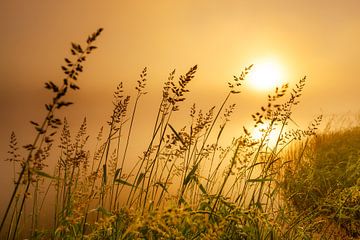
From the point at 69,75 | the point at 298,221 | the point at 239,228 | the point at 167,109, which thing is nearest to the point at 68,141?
the point at 167,109

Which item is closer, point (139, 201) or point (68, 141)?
point (139, 201)

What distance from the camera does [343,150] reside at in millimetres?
6121

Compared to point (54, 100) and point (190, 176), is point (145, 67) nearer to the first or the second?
point (190, 176)

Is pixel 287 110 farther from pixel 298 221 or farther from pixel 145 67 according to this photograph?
pixel 145 67

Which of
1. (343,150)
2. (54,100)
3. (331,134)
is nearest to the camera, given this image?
(54,100)

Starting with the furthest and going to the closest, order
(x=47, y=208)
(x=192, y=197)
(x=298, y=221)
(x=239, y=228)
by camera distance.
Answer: (x=47, y=208) → (x=192, y=197) → (x=298, y=221) → (x=239, y=228)

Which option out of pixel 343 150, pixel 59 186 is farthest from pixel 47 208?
pixel 343 150

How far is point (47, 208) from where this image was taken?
12.0ft

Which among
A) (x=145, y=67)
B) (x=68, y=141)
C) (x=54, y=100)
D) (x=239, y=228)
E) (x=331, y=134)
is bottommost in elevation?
(x=239, y=228)

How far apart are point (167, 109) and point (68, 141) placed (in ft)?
2.90

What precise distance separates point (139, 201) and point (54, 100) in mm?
1878

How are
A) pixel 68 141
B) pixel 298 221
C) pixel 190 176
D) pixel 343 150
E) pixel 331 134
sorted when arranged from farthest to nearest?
pixel 331 134
pixel 343 150
pixel 68 141
pixel 298 221
pixel 190 176

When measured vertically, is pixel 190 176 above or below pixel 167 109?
below

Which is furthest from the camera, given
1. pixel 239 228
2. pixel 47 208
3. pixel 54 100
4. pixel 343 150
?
pixel 343 150
